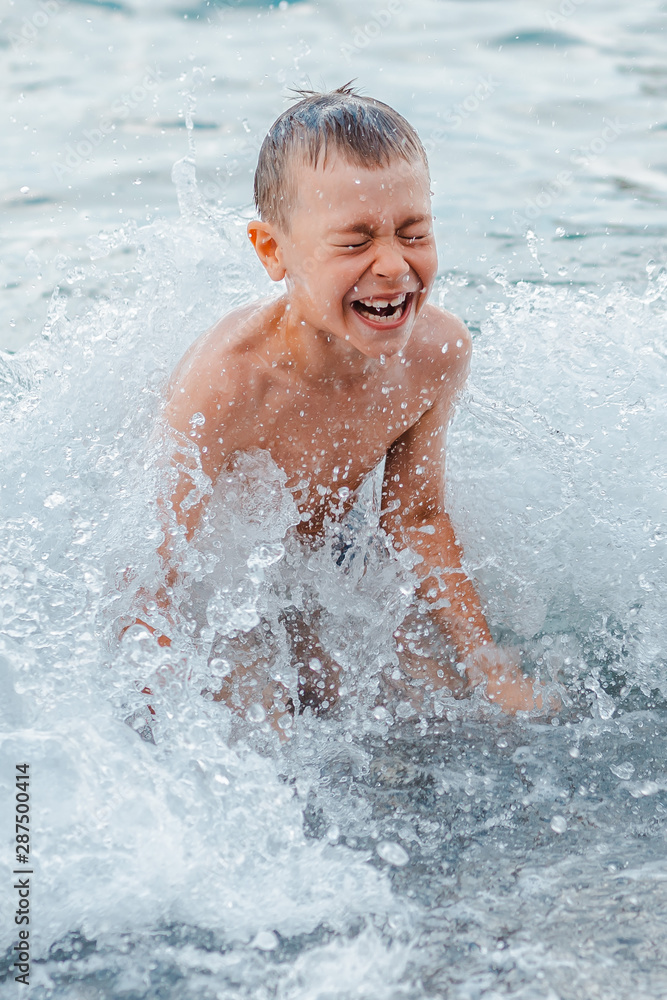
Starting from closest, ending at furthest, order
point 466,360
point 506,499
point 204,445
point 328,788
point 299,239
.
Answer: point 328,788, point 299,239, point 204,445, point 466,360, point 506,499

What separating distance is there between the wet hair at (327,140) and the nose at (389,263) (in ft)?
0.57

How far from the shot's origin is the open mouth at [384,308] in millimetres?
2188

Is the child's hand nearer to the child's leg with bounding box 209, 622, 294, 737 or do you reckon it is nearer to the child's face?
the child's leg with bounding box 209, 622, 294, 737

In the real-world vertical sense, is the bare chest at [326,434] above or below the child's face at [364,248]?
below

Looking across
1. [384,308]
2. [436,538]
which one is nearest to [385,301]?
[384,308]

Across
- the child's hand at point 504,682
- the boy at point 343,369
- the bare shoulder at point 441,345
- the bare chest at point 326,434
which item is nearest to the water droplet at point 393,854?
the boy at point 343,369

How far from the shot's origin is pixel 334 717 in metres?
2.36

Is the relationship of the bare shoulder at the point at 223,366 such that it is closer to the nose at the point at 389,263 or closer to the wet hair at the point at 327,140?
the wet hair at the point at 327,140

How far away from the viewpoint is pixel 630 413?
331 centimetres

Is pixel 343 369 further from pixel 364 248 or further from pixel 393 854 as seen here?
pixel 393 854

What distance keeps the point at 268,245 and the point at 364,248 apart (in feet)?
1.03

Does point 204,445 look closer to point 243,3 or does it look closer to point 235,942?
point 235,942

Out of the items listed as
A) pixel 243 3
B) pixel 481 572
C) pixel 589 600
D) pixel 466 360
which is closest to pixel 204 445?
pixel 466 360

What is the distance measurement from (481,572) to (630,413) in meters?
0.83
